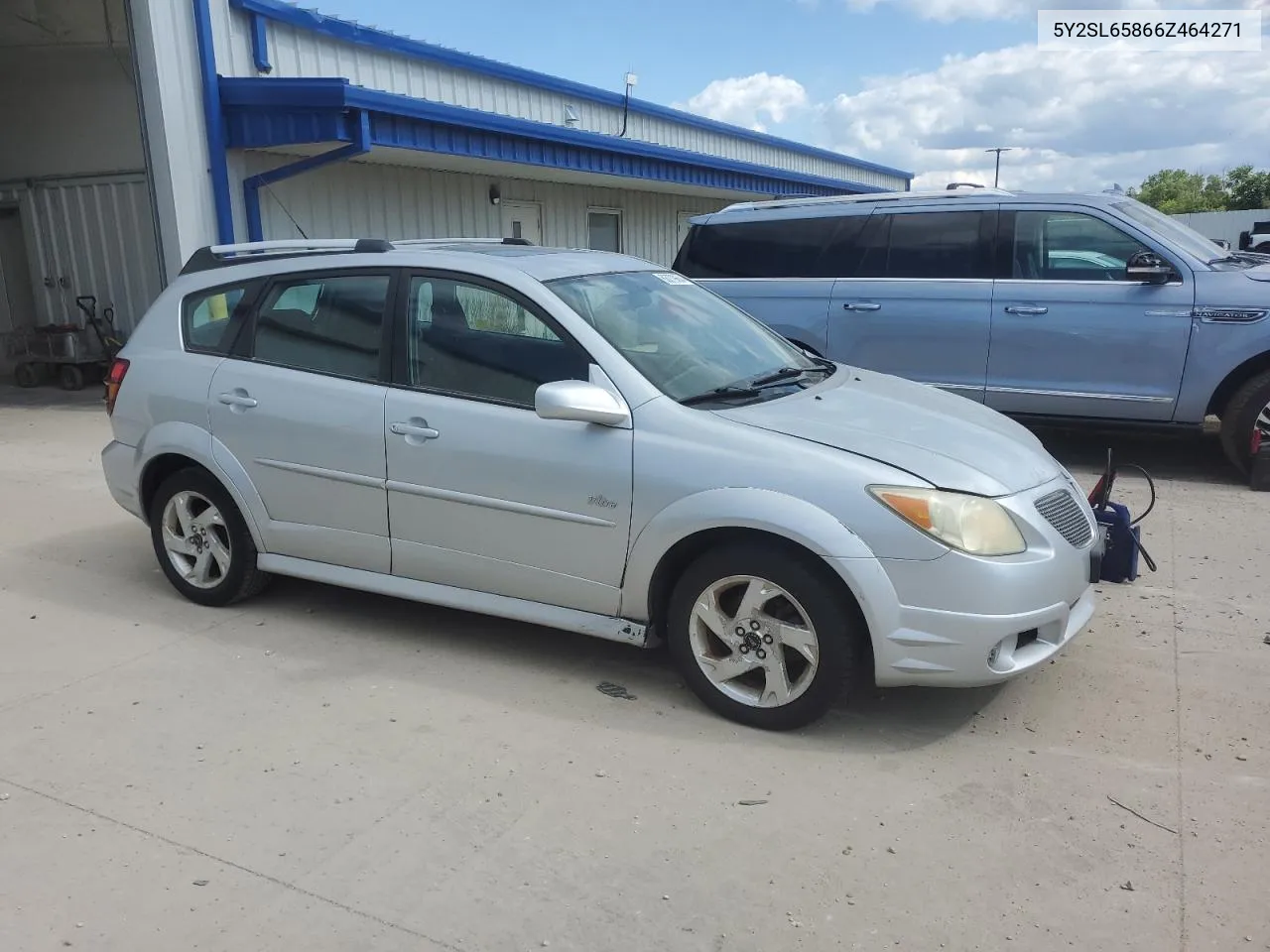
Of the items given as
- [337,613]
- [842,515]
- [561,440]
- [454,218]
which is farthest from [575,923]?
[454,218]

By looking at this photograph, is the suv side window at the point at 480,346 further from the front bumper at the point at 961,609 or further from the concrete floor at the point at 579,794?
the front bumper at the point at 961,609

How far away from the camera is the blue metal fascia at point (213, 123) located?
994 centimetres

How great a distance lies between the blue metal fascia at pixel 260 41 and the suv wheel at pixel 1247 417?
9438 mm

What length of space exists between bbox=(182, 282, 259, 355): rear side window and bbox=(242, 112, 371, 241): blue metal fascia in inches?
200

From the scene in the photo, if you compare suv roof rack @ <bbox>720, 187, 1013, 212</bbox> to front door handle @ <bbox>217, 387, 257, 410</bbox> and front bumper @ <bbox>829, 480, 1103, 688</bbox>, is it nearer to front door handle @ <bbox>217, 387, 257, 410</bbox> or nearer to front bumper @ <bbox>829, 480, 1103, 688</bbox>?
front bumper @ <bbox>829, 480, 1103, 688</bbox>

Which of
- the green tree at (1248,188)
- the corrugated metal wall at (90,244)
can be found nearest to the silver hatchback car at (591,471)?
the corrugated metal wall at (90,244)

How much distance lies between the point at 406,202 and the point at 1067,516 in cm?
1063

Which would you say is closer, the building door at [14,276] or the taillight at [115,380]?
the taillight at [115,380]

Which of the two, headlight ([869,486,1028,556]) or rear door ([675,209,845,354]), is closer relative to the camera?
headlight ([869,486,1028,556])

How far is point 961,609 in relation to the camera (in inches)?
Result: 136

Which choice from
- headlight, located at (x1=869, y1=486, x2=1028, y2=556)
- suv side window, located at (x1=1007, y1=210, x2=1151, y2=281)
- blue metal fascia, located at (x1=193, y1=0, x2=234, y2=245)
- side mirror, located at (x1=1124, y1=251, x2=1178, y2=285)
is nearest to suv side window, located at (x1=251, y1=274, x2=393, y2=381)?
headlight, located at (x1=869, y1=486, x2=1028, y2=556)

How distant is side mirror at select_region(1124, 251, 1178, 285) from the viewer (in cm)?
712

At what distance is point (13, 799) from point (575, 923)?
78.5 inches

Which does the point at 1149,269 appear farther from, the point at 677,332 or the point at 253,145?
the point at 253,145
